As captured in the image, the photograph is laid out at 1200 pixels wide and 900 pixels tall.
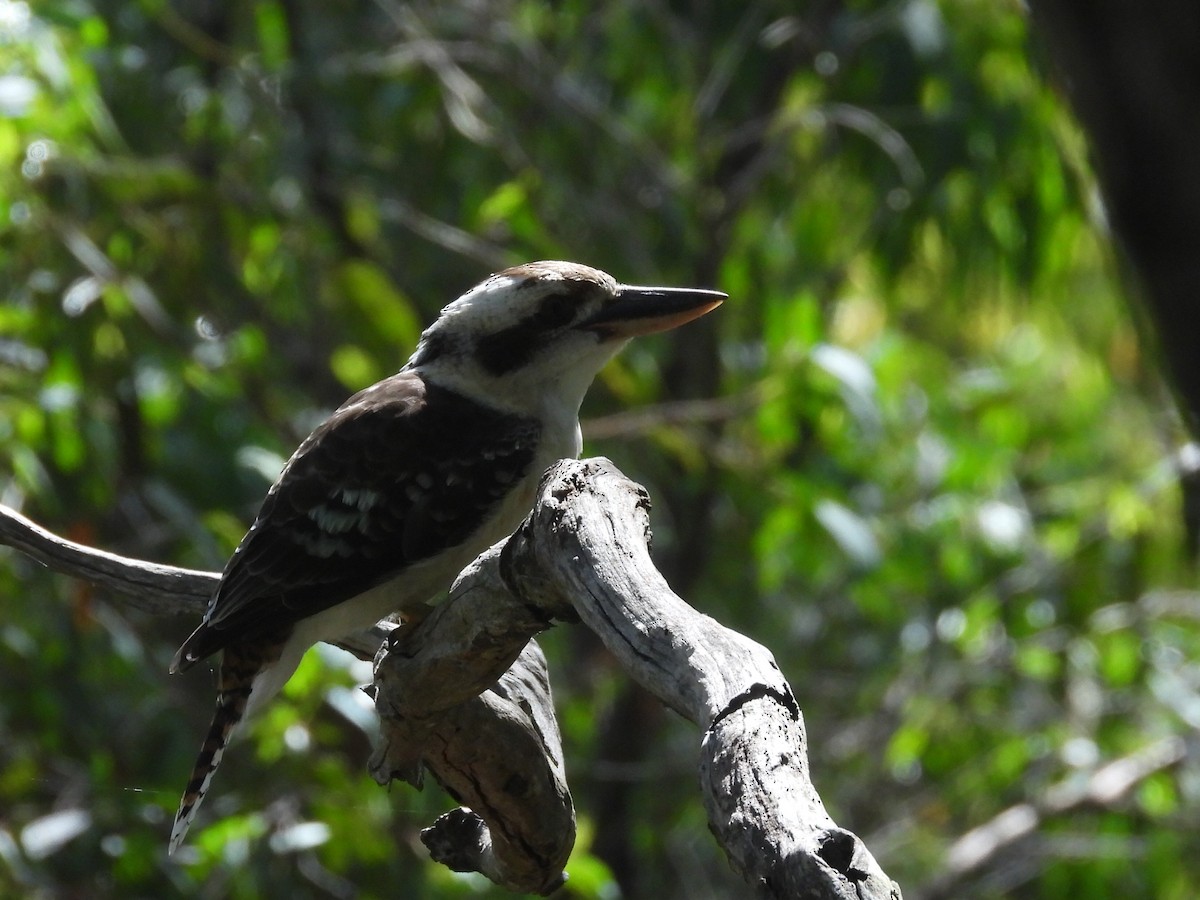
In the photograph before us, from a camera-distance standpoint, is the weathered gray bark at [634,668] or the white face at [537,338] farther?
the white face at [537,338]

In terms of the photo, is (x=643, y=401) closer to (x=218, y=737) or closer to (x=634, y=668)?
(x=218, y=737)

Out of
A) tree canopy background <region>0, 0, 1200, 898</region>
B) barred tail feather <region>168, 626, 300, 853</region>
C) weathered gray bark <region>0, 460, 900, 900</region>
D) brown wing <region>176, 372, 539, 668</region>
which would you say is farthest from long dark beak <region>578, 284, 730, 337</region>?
tree canopy background <region>0, 0, 1200, 898</region>

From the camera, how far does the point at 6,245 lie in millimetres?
3668

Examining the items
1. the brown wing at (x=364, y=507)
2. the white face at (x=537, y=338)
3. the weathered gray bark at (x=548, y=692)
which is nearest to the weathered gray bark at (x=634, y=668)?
the weathered gray bark at (x=548, y=692)

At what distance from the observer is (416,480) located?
237cm

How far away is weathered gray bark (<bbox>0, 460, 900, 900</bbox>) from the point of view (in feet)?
3.21

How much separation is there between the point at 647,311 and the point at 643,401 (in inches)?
75.3

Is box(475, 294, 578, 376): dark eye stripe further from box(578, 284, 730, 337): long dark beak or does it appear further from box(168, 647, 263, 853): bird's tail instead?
box(168, 647, 263, 853): bird's tail

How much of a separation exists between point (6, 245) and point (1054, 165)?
3200 mm

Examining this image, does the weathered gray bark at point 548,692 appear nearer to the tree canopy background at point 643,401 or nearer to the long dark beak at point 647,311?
the long dark beak at point 647,311

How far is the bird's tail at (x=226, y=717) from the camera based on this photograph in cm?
239

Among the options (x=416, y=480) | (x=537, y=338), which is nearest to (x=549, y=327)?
(x=537, y=338)

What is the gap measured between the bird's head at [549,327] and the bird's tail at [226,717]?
592mm

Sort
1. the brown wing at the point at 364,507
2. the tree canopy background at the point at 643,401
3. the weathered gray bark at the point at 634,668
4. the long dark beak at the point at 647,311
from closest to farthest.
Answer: the weathered gray bark at the point at 634,668
the brown wing at the point at 364,507
the long dark beak at the point at 647,311
the tree canopy background at the point at 643,401
